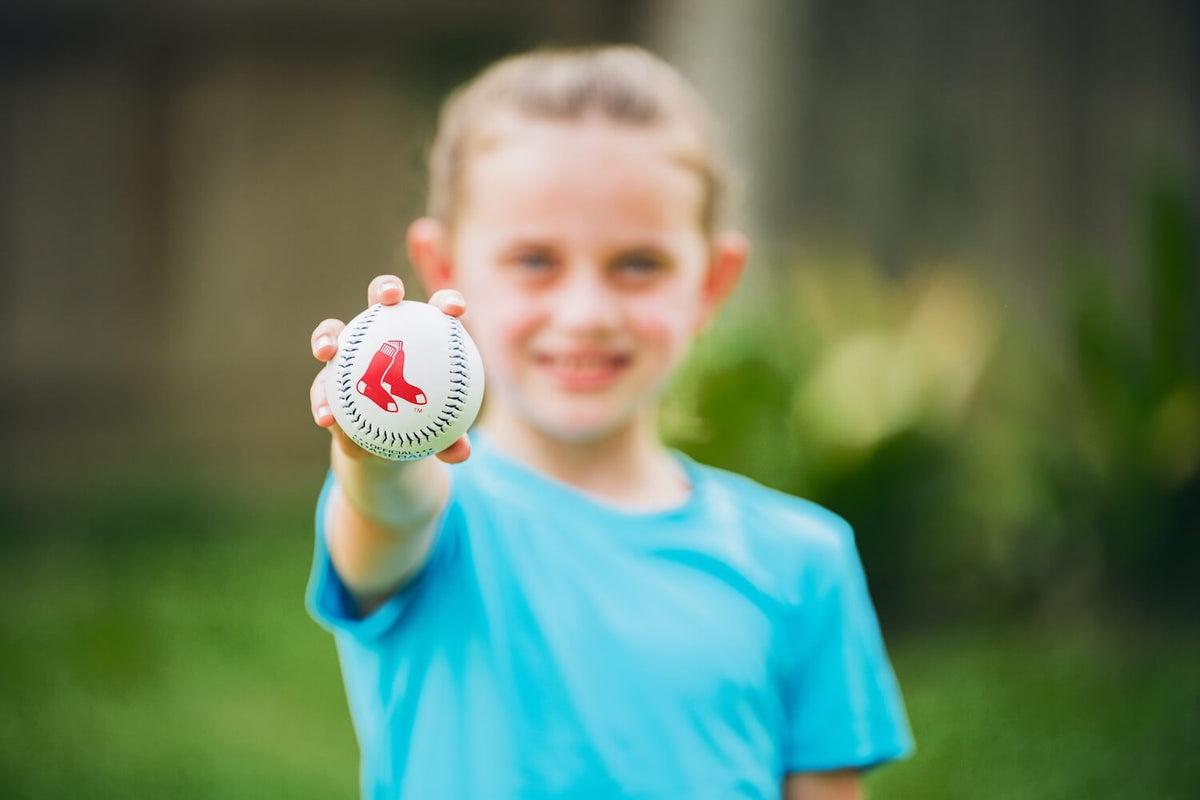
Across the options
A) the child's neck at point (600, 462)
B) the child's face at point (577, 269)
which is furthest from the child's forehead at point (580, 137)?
the child's neck at point (600, 462)

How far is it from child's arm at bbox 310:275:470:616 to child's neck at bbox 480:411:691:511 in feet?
1.12

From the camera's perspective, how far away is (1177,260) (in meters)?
4.99

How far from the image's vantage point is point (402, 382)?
1.42 meters

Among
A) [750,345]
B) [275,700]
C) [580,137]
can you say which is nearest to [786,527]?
[580,137]

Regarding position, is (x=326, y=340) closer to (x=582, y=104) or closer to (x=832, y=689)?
(x=582, y=104)

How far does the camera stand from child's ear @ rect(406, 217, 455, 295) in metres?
2.02

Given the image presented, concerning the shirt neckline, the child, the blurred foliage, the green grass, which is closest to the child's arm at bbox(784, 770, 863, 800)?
the child

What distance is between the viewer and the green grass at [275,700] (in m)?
4.01

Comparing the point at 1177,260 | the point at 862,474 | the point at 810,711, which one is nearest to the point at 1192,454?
the point at 1177,260

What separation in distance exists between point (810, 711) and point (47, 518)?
6.03 metres

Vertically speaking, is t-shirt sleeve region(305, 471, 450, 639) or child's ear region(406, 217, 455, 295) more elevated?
child's ear region(406, 217, 455, 295)

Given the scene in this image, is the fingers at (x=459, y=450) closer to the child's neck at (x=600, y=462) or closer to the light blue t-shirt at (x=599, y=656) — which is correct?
the light blue t-shirt at (x=599, y=656)

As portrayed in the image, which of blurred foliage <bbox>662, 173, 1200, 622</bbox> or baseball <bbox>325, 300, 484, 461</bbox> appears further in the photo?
blurred foliage <bbox>662, 173, 1200, 622</bbox>

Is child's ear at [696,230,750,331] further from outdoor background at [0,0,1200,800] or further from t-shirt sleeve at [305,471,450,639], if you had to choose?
outdoor background at [0,0,1200,800]
